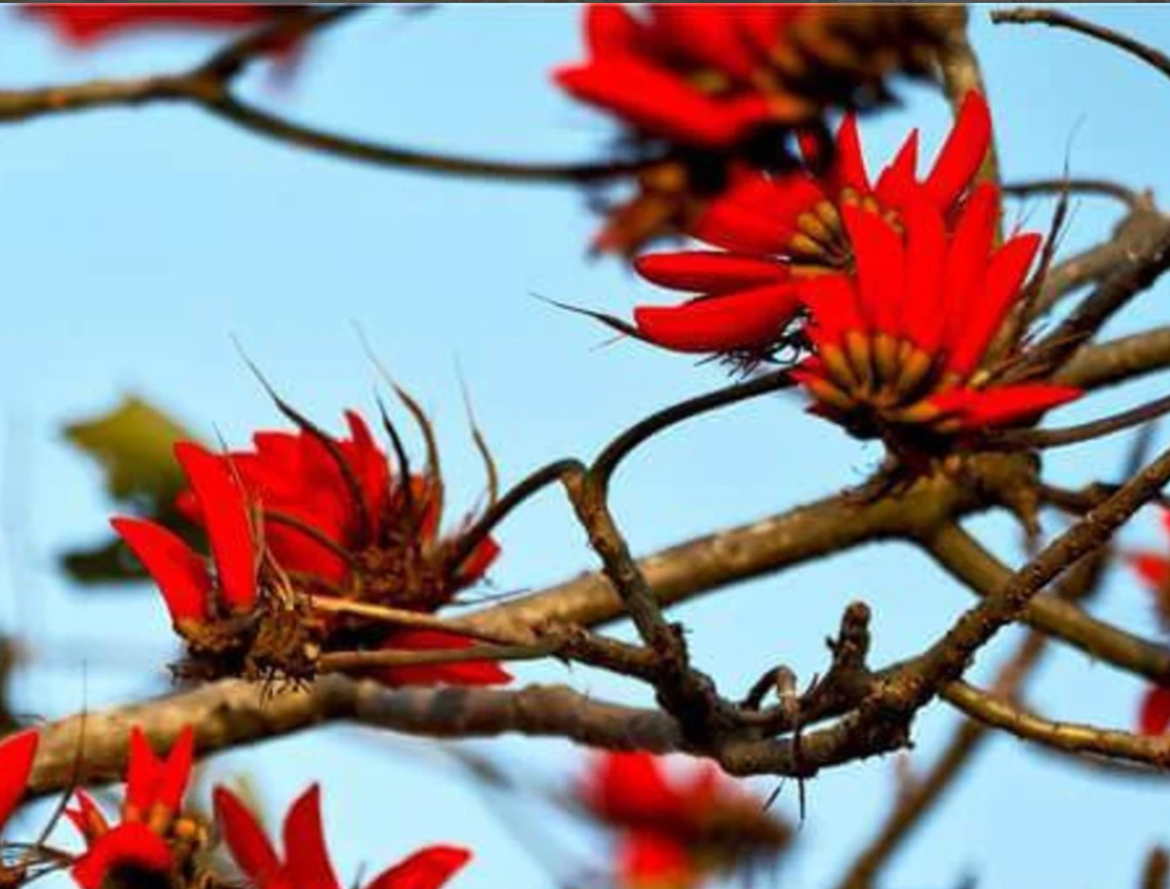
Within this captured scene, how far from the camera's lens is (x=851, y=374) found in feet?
3.13

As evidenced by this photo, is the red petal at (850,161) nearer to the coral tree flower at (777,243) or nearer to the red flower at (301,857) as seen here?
the coral tree flower at (777,243)

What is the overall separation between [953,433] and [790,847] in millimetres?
242

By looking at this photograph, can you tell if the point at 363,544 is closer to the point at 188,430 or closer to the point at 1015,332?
the point at 1015,332

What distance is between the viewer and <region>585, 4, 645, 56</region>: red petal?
1.22 m

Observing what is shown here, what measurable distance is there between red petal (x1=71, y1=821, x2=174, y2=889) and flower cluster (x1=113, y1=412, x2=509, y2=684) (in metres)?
0.08

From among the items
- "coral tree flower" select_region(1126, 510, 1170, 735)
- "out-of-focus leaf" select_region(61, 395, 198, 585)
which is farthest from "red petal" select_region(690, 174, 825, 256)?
"out-of-focus leaf" select_region(61, 395, 198, 585)

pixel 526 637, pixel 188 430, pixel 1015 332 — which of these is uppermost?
pixel 188 430

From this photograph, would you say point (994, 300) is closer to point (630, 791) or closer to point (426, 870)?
point (426, 870)

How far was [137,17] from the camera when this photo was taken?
4.92ft

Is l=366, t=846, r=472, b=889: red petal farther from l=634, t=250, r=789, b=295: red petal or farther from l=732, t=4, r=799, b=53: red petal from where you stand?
l=732, t=4, r=799, b=53: red petal

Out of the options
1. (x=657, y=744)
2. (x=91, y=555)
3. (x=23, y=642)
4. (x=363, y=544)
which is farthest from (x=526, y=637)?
(x=91, y=555)

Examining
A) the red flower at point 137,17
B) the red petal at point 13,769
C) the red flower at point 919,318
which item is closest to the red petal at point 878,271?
the red flower at point 919,318

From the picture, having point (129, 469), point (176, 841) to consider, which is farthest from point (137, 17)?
point (176, 841)

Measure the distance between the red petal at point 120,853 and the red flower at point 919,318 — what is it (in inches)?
9.3
